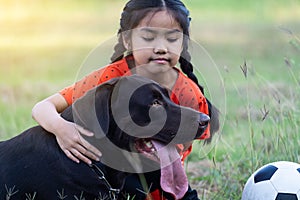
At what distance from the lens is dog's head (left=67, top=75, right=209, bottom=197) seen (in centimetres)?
439

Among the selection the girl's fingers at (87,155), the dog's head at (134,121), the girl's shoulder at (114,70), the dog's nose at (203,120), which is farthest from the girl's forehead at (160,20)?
the girl's fingers at (87,155)

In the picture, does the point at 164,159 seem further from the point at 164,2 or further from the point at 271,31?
the point at 271,31

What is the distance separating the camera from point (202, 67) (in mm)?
5852

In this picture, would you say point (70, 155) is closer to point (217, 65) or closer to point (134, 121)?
point (134, 121)

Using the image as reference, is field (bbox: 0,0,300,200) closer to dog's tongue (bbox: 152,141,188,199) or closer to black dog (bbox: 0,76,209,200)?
dog's tongue (bbox: 152,141,188,199)

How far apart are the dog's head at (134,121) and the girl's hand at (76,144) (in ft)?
0.11

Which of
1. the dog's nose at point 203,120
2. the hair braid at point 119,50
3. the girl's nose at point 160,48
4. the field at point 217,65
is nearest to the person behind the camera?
the dog's nose at point 203,120

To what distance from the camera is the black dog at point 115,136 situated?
14.5 feet

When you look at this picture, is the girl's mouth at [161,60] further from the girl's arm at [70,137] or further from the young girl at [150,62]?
the girl's arm at [70,137]

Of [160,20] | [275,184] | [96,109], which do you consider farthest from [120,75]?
[275,184]

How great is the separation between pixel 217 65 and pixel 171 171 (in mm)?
5879

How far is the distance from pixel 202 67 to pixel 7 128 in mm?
Answer: 2203

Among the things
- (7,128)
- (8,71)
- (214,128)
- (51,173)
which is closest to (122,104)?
(51,173)

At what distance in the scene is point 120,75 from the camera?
4840 millimetres
